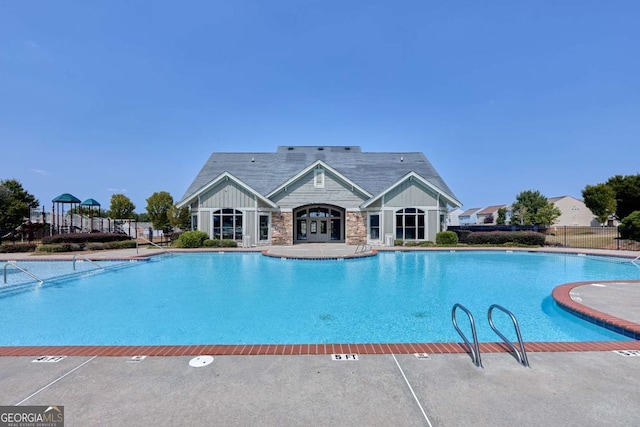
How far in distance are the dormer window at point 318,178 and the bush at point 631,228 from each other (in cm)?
2308

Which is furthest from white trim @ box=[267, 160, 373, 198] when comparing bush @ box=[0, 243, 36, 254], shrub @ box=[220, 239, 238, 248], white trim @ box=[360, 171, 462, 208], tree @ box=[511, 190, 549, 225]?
tree @ box=[511, 190, 549, 225]

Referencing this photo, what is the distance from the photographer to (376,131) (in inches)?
1458

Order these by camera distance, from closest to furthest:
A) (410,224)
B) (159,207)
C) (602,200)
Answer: (410,224) → (159,207) → (602,200)

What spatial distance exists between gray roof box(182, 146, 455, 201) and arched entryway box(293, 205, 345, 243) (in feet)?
10.6

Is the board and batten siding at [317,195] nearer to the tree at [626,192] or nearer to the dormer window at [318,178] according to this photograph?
the dormer window at [318,178]

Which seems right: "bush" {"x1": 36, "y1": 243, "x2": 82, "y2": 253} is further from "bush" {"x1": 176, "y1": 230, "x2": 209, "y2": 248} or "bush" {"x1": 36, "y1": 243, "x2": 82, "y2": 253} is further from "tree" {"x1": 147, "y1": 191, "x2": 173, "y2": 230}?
"tree" {"x1": 147, "y1": 191, "x2": 173, "y2": 230}

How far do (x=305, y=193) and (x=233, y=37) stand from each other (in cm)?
1212

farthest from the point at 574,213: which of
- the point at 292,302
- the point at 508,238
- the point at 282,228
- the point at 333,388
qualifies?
the point at 333,388

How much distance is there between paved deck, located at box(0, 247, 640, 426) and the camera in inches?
123

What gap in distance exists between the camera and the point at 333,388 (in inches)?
144

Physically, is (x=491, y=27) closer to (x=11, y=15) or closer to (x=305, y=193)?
(x=305, y=193)

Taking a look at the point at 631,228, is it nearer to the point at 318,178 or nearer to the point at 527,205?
the point at 318,178

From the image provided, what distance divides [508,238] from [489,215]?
72250 millimetres

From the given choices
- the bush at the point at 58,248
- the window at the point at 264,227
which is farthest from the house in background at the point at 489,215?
the bush at the point at 58,248
